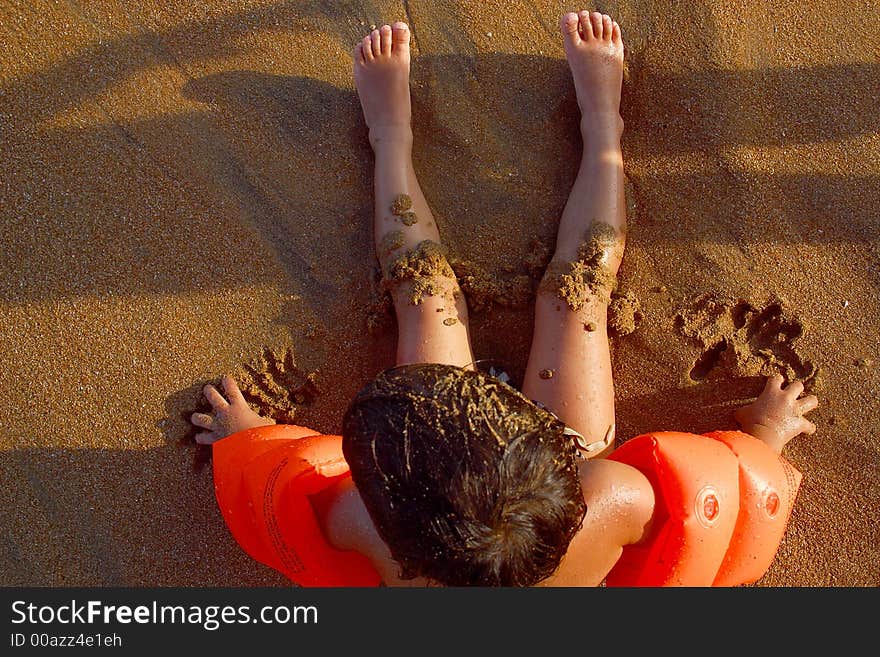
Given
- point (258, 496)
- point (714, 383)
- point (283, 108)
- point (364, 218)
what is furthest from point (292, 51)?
point (714, 383)

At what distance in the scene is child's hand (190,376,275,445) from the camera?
2.07 metres

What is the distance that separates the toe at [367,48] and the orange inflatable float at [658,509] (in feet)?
3.76

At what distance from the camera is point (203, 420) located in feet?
6.86

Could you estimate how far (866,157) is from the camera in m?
Answer: 2.17

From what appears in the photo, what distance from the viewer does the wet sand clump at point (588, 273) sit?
2049 mm

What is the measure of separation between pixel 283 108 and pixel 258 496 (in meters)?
1.18

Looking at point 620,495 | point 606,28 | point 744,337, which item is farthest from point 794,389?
point 606,28

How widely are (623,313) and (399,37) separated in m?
1.07

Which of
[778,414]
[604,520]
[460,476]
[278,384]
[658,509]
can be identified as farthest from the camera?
[278,384]

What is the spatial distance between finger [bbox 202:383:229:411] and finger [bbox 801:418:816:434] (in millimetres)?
1652

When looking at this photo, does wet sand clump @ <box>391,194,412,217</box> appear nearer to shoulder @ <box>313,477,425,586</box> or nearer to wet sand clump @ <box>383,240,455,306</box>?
wet sand clump @ <box>383,240,455,306</box>

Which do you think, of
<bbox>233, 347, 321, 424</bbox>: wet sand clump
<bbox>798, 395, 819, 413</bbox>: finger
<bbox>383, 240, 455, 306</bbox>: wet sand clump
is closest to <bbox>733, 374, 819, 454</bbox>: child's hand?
<bbox>798, 395, 819, 413</bbox>: finger

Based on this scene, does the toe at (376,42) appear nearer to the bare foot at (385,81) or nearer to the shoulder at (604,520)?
the bare foot at (385,81)

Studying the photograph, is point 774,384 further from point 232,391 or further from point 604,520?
point 232,391
